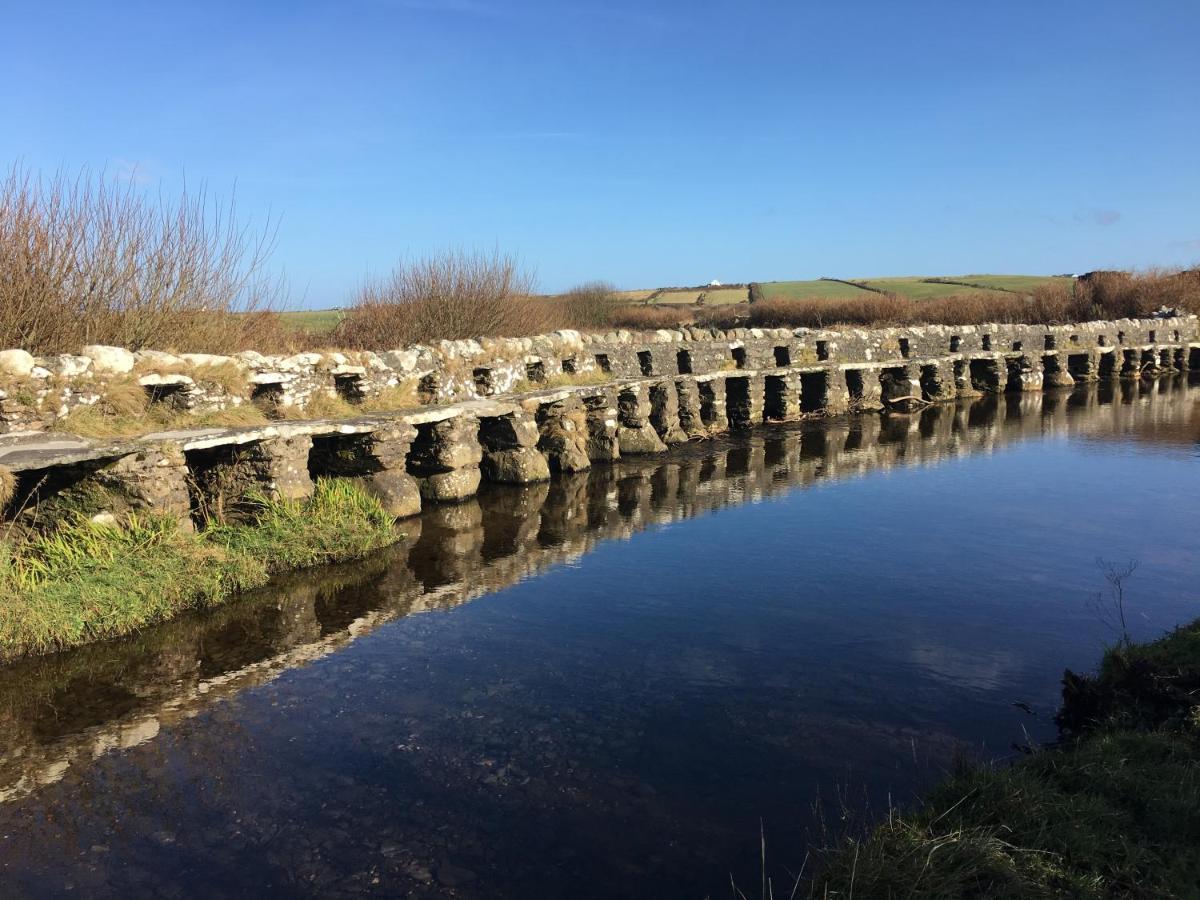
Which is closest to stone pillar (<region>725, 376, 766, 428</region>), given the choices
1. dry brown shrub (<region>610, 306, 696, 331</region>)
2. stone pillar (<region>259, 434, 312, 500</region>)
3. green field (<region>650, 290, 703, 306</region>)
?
stone pillar (<region>259, 434, 312, 500</region>)

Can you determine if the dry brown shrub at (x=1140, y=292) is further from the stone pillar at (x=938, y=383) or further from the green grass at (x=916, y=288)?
the stone pillar at (x=938, y=383)

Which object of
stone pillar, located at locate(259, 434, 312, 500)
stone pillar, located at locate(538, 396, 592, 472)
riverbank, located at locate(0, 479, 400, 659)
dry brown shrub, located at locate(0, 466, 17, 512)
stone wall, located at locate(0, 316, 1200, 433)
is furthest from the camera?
stone pillar, located at locate(538, 396, 592, 472)

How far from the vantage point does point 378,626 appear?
8.41 metres

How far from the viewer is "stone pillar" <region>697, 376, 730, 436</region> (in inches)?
808

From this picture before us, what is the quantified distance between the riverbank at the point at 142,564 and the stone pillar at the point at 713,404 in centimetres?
1124

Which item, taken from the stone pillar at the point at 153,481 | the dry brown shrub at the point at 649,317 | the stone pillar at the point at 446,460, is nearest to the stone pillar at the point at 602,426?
the stone pillar at the point at 446,460

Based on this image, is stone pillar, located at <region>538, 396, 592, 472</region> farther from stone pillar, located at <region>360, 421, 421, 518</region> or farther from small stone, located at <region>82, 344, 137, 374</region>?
small stone, located at <region>82, 344, 137, 374</region>

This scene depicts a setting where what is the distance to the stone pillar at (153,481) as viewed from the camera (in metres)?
9.09

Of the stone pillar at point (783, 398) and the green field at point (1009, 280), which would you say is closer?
the stone pillar at point (783, 398)

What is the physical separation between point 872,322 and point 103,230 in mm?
33952

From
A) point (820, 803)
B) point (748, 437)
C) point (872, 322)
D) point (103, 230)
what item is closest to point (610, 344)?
point (748, 437)

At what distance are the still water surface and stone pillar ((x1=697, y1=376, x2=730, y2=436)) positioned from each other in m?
8.28

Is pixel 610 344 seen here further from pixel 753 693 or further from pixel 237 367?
pixel 753 693

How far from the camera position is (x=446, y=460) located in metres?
13.6
